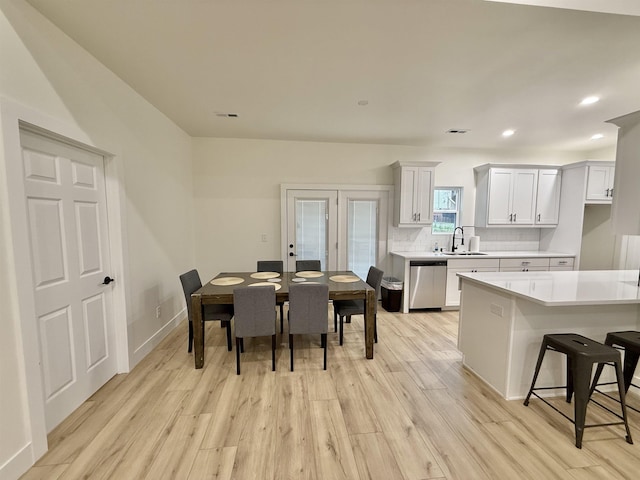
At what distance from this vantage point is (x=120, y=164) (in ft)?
8.12

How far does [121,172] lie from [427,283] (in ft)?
13.4

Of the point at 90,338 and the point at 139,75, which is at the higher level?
the point at 139,75

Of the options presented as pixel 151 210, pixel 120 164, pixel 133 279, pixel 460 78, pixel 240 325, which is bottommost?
pixel 240 325

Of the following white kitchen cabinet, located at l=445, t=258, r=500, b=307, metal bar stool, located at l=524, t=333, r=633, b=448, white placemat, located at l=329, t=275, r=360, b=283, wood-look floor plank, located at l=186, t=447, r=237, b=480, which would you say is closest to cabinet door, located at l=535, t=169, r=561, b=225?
white kitchen cabinet, located at l=445, t=258, r=500, b=307

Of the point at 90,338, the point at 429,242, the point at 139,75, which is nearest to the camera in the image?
the point at 90,338

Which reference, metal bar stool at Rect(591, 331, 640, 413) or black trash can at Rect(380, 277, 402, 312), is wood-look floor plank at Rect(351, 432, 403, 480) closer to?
metal bar stool at Rect(591, 331, 640, 413)

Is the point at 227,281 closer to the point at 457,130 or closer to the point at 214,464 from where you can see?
the point at 214,464

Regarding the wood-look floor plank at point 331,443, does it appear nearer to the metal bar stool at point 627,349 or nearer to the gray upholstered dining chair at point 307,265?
the metal bar stool at point 627,349

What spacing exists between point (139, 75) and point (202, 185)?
2001 millimetres

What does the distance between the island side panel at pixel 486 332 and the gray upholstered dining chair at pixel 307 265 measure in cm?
185

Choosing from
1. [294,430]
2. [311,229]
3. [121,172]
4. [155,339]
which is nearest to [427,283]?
[311,229]

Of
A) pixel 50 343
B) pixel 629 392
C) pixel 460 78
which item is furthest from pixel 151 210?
pixel 629 392

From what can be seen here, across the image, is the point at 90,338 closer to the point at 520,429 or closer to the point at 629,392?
the point at 520,429

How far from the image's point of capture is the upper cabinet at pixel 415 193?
435 cm
